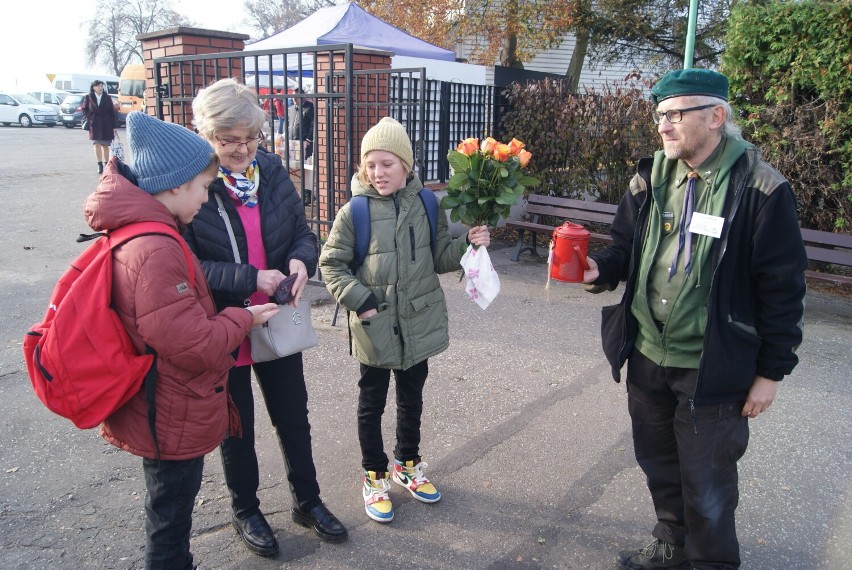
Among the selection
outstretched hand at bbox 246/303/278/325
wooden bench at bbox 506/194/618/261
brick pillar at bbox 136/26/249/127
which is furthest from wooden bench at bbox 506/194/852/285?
outstretched hand at bbox 246/303/278/325

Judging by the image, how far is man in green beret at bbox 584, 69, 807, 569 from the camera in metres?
2.31

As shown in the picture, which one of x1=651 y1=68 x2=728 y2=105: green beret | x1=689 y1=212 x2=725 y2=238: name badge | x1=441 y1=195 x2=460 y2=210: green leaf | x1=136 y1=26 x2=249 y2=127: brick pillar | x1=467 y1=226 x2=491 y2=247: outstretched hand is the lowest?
x1=467 y1=226 x2=491 y2=247: outstretched hand

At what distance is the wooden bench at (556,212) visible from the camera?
8.05m

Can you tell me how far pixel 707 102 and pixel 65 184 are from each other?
13828mm

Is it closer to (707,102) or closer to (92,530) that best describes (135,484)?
(92,530)

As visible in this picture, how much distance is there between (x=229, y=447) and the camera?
283 centimetres

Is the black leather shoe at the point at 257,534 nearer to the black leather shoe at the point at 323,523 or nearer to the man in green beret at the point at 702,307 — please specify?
the black leather shoe at the point at 323,523

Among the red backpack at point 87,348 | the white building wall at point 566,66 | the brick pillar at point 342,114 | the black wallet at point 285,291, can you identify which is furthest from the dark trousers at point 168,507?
the white building wall at point 566,66

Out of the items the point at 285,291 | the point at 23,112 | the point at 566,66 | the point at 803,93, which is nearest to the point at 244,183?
the point at 285,291

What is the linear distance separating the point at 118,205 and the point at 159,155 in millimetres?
219

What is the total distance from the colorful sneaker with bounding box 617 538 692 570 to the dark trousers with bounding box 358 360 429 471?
110 cm

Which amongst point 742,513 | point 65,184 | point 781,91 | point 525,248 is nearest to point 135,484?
point 742,513

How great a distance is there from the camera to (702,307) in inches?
96.6

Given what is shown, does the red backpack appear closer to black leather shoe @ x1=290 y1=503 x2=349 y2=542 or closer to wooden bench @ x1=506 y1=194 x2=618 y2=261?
black leather shoe @ x1=290 y1=503 x2=349 y2=542
